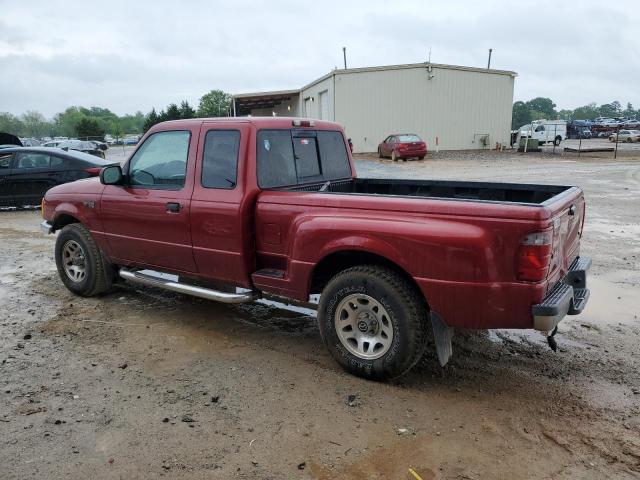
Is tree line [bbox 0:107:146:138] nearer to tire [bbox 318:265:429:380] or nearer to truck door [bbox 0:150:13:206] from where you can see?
truck door [bbox 0:150:13:206]

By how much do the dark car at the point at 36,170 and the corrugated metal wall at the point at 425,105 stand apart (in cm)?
2045

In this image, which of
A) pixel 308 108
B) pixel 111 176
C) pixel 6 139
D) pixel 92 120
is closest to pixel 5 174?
pixel 6 139

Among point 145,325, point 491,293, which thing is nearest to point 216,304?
point 145,325

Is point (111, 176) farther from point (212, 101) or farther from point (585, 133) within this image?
point (212, 101)

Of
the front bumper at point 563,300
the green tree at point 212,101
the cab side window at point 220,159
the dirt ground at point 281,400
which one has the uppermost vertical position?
the green tree at point 212,101

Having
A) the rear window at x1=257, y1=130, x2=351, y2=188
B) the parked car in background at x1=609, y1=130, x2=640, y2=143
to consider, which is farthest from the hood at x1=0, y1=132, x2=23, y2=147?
the parked car in background at x1=609, y1=130, x2=640, y2=143

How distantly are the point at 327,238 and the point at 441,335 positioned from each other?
3.42ft

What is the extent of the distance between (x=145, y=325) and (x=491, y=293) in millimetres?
3359

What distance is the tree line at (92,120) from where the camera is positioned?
2167 inches

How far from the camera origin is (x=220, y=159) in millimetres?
4496

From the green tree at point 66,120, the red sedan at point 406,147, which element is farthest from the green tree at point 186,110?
the green tree at point 66,120

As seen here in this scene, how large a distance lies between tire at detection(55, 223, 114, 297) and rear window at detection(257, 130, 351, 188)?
7.77 ft

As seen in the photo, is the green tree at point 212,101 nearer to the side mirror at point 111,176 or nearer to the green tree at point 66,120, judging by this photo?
the green tree at point 66,120

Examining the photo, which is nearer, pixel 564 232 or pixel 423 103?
pixel 564 232
